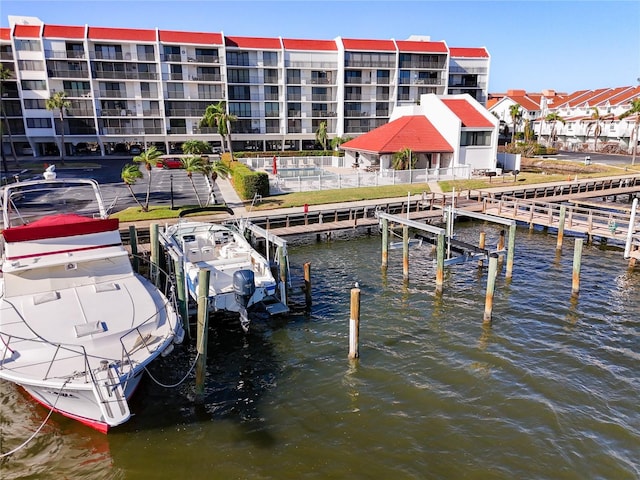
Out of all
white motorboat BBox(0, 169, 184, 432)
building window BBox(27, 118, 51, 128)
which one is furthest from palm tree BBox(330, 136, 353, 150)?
white motorboat BBox(0, 169, 184, 432)

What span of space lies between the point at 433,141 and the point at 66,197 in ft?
114

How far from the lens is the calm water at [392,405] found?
449 inches

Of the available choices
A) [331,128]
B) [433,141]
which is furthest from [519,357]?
[331,128]

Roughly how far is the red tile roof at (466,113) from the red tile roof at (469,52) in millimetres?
30661

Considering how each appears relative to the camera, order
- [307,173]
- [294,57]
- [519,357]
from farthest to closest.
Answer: [294,57] → [307,173] → [519,357]

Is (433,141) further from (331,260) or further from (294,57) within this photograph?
(294,57)

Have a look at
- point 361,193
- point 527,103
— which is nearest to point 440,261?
point 361,193

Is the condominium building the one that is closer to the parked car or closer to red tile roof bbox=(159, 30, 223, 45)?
red tile roof bbox=(159, 30, 223, 45)

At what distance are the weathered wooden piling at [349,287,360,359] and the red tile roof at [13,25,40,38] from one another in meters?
71.8

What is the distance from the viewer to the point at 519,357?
1605cm

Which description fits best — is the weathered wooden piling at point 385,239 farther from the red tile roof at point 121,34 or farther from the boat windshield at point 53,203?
the red tile roof at point 121,34

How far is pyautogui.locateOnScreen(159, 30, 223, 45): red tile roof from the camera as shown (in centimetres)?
6966

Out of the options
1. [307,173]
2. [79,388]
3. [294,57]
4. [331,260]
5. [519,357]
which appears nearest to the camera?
[79,388]

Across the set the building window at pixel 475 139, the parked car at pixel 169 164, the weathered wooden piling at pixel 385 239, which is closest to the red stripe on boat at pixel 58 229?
the weathered wooden piling at pixel 385 239
